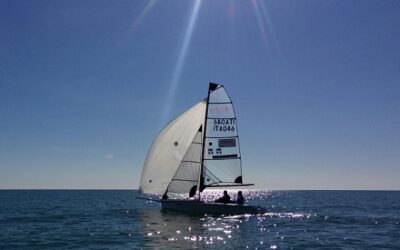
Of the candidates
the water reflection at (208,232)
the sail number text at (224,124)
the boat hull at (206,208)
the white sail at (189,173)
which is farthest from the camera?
the sail number text at (224,124)

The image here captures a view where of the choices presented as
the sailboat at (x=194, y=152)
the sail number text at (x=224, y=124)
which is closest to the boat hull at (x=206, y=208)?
the sailboat at (x=194, y=152)

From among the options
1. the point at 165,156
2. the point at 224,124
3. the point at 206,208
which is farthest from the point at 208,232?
the point at 224,124

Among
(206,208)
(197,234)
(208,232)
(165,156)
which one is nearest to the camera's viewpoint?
(197,234)

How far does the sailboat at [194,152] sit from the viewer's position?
43594mm

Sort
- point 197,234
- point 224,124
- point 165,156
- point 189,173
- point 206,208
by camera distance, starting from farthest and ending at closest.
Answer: point 165,156 → point 224,124 → point 189,173 → point 206,208 → point 197,234

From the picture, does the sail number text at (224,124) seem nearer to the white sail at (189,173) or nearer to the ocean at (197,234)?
the white sail at (189,173)

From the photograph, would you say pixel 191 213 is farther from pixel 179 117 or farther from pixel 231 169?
pixel 179 117

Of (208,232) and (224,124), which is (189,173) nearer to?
(224,124)

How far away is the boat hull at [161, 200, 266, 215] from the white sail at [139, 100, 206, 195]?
2.46 m

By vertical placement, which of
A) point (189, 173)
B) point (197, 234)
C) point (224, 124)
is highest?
point (224, 124)

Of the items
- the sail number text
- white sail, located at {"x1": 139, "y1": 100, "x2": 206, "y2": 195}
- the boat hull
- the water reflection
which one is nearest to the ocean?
the water reflection

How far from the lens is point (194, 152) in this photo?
44.2 m

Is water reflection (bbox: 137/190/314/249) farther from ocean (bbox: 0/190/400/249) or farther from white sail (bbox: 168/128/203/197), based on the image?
white sail (bbox: 168/128/203/197)

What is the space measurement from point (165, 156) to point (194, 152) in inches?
109
